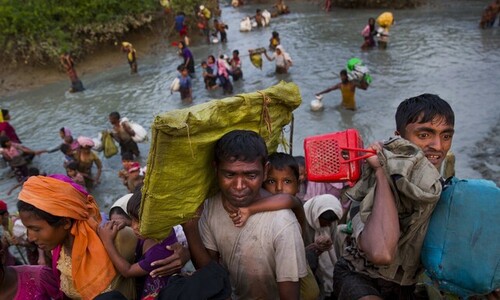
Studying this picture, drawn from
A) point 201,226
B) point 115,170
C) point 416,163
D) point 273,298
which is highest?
point 416,163

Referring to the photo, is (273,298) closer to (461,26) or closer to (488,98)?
(488,98)

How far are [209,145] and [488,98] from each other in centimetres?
831

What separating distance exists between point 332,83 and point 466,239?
9.23 m

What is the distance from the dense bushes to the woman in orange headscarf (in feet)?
46.5

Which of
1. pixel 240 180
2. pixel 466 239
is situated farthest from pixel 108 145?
pixel 466 239

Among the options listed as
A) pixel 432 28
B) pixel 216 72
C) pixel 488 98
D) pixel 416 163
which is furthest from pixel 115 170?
pixel 432 28

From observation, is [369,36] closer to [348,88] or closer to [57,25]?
[348,88]

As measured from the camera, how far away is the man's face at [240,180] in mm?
1924

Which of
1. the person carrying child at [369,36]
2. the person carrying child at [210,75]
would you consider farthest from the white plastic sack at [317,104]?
the person carrying child at [369,36]

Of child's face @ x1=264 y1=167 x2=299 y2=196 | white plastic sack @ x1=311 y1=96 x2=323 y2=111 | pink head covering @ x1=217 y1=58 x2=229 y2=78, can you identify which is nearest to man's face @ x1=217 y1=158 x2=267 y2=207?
child's face @ x1=264 y1=167 x2=299 y2=196

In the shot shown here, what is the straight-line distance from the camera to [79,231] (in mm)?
2145

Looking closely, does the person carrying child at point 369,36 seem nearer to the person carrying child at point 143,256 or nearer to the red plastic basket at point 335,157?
the red plastic basket at point 335,157

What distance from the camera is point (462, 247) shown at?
1562mm

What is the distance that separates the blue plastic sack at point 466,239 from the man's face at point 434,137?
0.85ft
